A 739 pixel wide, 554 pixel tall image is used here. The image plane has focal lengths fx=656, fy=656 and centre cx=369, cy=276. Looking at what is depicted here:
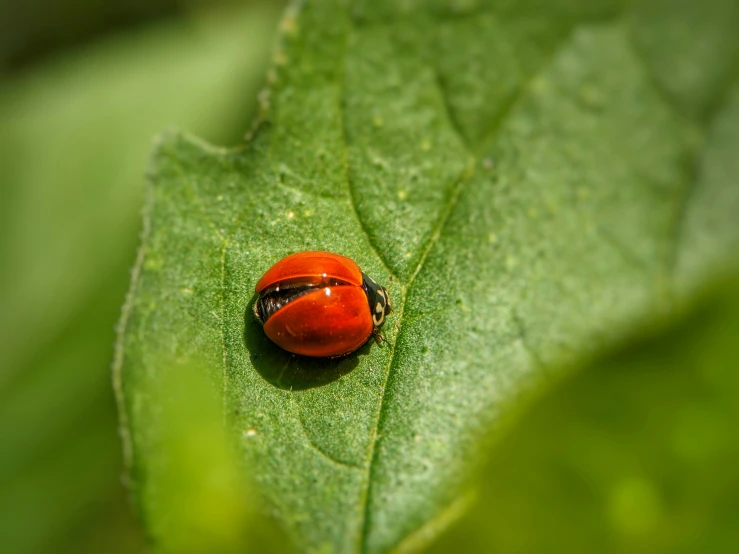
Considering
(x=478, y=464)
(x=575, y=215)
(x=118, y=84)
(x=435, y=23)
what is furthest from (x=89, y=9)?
(x=478, y=464)

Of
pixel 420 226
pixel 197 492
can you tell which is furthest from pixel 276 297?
pixel 197 492

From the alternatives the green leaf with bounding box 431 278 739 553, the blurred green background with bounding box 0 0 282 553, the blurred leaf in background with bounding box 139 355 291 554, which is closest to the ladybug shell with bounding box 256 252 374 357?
the blurred leaf in background with bounding box 139 355 291 554

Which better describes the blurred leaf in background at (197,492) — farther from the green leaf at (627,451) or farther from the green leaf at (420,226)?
the green leaf at (627,451)

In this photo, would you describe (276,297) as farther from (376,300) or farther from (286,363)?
Answer: (376,300)

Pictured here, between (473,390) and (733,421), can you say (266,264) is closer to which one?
(473,390)

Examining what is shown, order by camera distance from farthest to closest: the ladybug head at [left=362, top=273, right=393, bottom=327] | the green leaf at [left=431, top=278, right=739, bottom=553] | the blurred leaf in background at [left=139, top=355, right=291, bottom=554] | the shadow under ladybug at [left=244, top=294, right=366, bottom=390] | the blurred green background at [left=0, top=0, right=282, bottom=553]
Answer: the blurred green background at [left=0, top=0, right=282, bottom=553] < the ladybug head at [left=362, top=273, right=393, bottom=327] < the shadow under ladybug at [left=244, top=294, right=366, bottom=390] < the blurred leaf in background at [left=139, top=355, right=291, bottom=554] < the green leaf at [left=431, top=278, right=739, bottom=553]

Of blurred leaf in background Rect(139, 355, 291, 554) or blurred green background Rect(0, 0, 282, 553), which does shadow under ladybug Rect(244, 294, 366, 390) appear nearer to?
blurred leaf in background Rect(139, 355, 291, 554)
